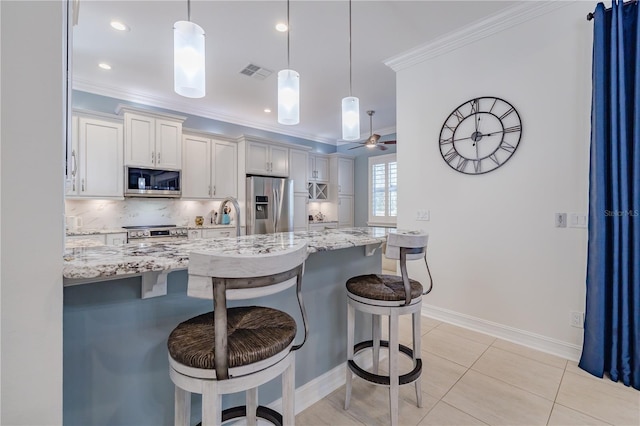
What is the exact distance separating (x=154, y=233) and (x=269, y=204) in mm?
1809

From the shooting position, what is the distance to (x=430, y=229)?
308cm

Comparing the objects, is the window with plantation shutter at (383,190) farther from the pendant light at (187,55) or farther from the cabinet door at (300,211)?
the pendant light at (187,55)

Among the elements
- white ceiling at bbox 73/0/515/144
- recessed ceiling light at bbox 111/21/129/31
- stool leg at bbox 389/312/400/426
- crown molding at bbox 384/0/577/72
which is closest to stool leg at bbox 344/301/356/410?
stool leg at bbox 389/312/400/426

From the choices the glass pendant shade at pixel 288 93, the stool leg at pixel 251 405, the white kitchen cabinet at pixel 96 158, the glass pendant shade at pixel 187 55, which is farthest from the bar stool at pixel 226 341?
the white kitchen cabinet at pixel 96 158

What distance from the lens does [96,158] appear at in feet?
11.9

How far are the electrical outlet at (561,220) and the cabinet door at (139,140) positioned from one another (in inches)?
183

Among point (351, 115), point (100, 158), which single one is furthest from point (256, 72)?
point (100, 158)

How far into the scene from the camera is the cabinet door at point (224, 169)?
4.69 metres

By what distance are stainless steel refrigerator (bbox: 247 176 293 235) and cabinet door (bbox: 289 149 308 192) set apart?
290 mm

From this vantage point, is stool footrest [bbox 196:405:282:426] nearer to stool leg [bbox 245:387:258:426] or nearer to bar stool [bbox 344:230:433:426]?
stool leg [bbox 245:387:258:426]

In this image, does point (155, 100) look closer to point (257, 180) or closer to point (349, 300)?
point (257, 180)

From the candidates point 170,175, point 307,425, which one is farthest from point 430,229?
point 170,175

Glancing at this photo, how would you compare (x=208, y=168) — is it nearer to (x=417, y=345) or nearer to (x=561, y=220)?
(x=417, y=345)

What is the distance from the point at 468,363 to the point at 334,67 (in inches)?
132
